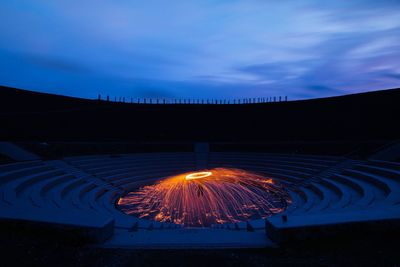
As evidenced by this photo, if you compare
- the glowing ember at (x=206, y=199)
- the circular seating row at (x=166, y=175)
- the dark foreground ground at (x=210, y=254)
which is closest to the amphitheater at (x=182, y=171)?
the circular seating row at (x=166, y=175)

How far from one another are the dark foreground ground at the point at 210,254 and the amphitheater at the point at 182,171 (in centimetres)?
27

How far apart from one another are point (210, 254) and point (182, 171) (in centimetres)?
1508

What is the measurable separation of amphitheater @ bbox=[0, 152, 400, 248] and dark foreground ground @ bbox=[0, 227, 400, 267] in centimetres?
27

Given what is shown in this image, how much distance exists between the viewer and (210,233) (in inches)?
236

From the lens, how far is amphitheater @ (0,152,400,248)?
4.95 meters

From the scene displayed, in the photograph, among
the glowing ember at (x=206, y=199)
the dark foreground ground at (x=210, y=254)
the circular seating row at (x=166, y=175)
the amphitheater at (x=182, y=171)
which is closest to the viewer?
the dark foreground ground at (x=210, y=254)

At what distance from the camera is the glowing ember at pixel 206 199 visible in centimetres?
1020

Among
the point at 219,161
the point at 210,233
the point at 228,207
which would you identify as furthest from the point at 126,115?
the point at 210,233

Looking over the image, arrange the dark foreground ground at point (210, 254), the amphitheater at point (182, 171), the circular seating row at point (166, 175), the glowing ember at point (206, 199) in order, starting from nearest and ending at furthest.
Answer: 1. the dark foreground ground at point (210, 254)
2. the amphitheater at point (182, 171)
3. the circular seating row at point (166, 175)
4. the glowing ember at point (206, 199)

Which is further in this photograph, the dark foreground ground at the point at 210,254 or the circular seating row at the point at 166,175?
the circular seating row at the point at 166,175

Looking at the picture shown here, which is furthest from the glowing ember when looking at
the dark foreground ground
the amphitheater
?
the dark foreground ground

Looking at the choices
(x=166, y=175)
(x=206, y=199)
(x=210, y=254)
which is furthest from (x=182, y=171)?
(x=210, y=254)

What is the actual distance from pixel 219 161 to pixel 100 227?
1685cm

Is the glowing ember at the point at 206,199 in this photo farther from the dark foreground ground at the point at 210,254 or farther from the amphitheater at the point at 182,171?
the dark foreground ground at the point at 210,254
